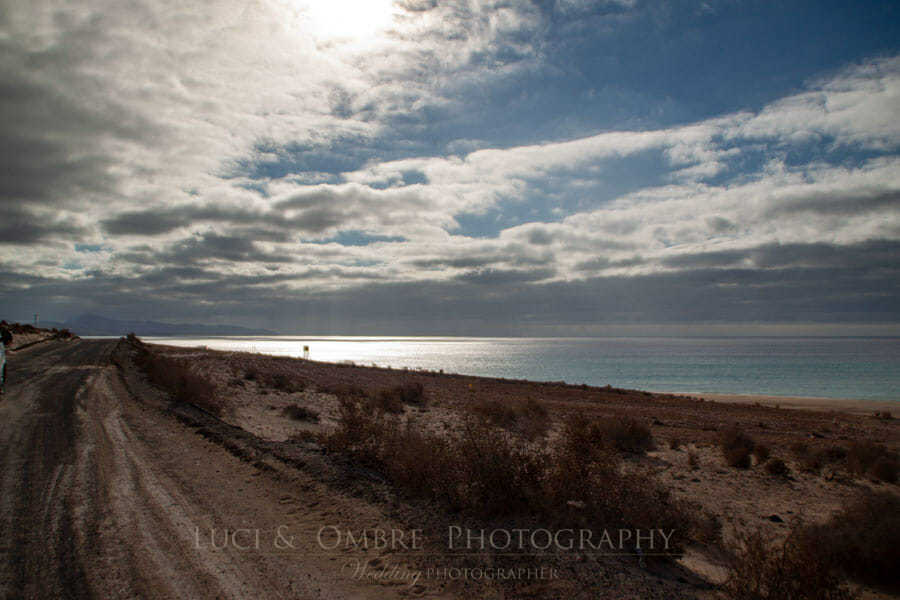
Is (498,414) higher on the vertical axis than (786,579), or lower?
lower

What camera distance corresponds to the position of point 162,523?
246 inches

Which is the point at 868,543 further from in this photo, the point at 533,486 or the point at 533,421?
the point at 533,421

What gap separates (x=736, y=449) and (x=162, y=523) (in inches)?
515

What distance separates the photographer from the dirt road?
481 cm

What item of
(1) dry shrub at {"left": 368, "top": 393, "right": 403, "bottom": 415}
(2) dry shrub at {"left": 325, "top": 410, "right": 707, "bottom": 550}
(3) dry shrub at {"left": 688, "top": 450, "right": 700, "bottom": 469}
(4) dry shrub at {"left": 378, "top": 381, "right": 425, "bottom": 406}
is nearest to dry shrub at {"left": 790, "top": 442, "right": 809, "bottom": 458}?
(3) dry shrub at {"left": 688, "top": 450, "right": 700, "bottom": 469}

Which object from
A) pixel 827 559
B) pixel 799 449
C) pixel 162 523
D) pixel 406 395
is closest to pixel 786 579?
pixel 827 559

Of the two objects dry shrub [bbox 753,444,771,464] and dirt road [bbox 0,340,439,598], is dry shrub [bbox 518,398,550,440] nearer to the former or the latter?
dry shrub [bbox 753,444,771,464]

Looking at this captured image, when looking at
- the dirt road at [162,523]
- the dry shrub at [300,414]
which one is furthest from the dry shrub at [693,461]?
the dry shrub at [300,414]

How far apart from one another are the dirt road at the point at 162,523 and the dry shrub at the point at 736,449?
32.9 feet

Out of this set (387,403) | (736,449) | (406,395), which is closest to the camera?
(736,449)

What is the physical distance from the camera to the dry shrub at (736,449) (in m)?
12.1

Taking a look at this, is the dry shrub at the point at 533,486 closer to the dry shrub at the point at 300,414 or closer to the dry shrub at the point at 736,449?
the dry shrub at the point at 736,449

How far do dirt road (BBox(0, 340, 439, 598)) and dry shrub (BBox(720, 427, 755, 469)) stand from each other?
1002 centimetres

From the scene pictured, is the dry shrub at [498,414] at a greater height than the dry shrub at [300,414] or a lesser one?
greater
